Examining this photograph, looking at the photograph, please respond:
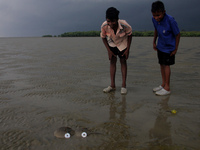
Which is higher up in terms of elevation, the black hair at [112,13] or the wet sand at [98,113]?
the black hair at [112,13]

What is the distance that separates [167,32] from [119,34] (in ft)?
2.74

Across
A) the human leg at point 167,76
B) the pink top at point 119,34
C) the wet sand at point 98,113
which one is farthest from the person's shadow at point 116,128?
the pink top at point 119,34

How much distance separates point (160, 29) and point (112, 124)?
6.61 feet

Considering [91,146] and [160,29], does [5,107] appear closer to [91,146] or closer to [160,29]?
[91,146]

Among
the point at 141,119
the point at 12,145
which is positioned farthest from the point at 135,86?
the point at 12,145

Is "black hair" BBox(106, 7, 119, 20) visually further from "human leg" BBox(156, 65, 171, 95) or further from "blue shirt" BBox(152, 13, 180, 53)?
"human leg" BBox(156, 65, 171, 95)

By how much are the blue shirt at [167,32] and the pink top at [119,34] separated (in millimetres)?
549

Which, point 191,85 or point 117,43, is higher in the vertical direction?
point 117,43

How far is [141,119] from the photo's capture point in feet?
8.02

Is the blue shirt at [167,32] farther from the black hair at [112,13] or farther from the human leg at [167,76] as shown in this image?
the black hair at [112,13]

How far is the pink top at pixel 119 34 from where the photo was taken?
3379mm

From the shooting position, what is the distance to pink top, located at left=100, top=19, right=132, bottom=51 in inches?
133

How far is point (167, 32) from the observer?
3.34 metres

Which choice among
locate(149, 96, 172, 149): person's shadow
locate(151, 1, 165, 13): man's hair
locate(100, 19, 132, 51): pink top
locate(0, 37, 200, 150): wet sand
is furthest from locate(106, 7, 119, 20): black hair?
locate(149, 96, 172, 149): person's shadow
